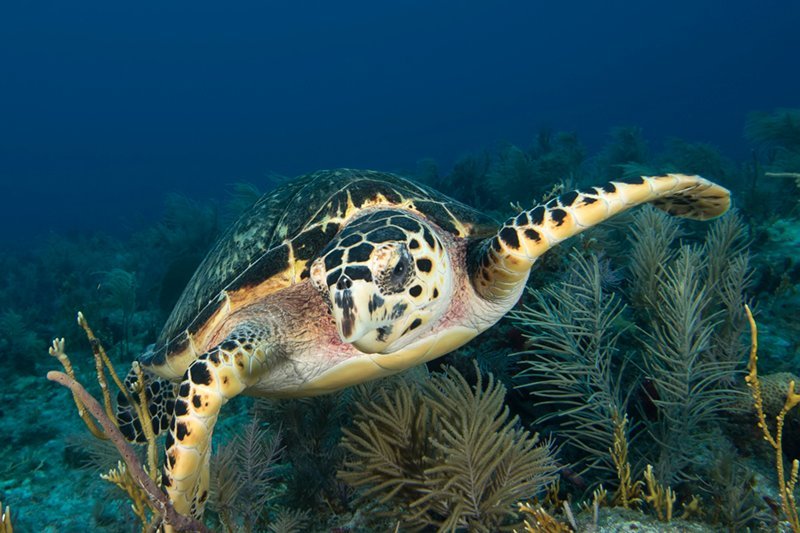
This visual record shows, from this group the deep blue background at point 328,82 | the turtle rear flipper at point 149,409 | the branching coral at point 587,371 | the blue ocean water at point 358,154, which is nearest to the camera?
the branching coral at point 587,371

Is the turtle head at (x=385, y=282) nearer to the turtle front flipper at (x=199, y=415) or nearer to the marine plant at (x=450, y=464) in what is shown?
the marine plant at (x=450, y=464)

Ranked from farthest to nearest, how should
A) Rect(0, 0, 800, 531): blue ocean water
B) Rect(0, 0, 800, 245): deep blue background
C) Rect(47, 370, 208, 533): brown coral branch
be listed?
Rect(0, 0, 800, 245): deep blue background, Rect(0, 0, 800, 531): blue ocean water, Rect(47, 370, 208, 533): brown coral branch

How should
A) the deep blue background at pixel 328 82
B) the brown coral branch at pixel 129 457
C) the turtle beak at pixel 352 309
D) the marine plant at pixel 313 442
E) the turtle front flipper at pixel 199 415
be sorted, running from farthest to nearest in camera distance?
the deep blue background at pixel 328 82, the marine plant at pixel 313 442, the turtle beak at pixel 352 309, the turtle front flipper at pixel 199 415, the brown coral branch at pixel 129 457

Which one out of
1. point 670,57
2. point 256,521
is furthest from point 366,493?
point 670,57

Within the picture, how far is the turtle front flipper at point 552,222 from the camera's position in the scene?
2205 millimetres

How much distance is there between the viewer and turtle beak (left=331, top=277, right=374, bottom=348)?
6.20ft

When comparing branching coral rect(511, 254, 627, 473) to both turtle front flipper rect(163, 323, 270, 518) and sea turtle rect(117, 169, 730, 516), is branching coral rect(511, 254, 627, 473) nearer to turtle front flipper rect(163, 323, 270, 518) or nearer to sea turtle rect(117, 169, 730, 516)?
sea turtle rect(117, 169, 730, 516)

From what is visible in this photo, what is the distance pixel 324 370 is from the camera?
242 cm

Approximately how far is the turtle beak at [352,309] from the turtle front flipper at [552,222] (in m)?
0.77

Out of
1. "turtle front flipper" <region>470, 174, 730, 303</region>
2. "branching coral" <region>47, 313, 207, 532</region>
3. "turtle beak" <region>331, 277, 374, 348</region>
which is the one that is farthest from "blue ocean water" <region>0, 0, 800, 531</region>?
"turtle beak" <region>331, 277, 374, 348</region>

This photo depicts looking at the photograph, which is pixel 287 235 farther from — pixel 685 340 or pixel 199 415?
pixel 685 340

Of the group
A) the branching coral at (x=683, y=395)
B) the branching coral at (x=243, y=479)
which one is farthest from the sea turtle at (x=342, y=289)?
the branching coral at (x=683, y=395)

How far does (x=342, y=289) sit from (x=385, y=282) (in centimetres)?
19

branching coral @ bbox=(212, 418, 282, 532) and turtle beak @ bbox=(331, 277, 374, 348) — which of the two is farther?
branching coral @ bbox=(212, 418, 282, 532)
